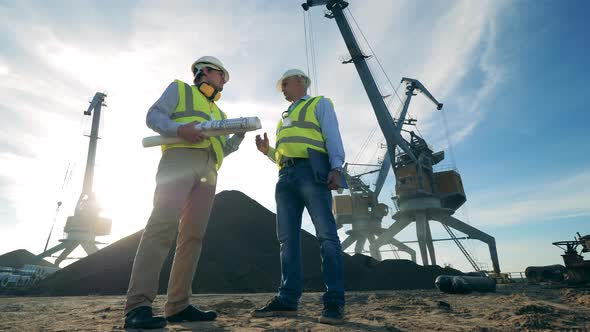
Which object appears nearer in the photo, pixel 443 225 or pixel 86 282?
pixel 86 282

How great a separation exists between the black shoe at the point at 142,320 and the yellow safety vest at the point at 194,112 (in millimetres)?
1401

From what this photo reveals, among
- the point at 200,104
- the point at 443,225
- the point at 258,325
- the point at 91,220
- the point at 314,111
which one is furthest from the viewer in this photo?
the point at 91,220

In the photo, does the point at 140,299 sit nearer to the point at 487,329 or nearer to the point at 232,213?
the point at 487,329

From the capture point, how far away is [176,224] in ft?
9.44

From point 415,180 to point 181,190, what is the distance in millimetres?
27314

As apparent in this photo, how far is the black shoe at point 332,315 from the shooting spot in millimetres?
2729

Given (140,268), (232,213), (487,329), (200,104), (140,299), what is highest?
(232,213)

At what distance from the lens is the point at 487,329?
96.4 inches

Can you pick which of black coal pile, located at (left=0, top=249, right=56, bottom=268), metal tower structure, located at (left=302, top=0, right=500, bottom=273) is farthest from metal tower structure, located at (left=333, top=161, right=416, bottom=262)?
black coal pile, located at (left=0, top=249, right=56, bottom=268)

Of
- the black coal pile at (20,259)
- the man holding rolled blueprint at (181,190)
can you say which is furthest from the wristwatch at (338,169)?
the black coal pile at (20,259)

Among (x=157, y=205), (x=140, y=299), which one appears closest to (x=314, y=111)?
(x=157, y=205)

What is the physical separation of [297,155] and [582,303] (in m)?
4.40

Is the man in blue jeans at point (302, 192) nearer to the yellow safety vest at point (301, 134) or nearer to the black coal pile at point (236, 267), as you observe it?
the yellow safety vest at point (301, 134)

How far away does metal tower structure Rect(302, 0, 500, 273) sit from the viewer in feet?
91.5
